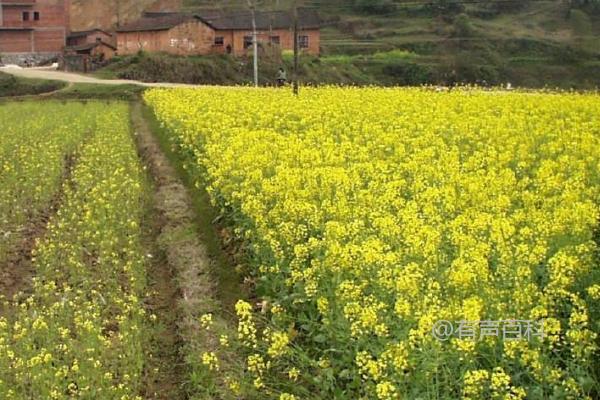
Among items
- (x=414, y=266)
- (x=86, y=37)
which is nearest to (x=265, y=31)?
(x=86, y=37)

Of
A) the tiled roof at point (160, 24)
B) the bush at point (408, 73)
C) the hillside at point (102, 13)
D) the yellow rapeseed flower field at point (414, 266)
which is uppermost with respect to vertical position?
A: the hillside at point (102, 13)

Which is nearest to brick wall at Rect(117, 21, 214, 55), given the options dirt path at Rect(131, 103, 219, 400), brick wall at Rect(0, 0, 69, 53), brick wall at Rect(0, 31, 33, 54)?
brick wall at Rect(0, 0, 69, 53)

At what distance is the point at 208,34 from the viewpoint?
61.6m

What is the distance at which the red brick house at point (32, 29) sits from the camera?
210 feet

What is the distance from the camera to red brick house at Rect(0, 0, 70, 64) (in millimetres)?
63969

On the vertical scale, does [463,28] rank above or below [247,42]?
above

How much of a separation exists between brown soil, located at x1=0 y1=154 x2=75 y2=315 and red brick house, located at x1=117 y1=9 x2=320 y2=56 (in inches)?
1906

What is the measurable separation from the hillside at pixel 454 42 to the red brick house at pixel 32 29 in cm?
A: 1950

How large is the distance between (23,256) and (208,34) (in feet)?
174

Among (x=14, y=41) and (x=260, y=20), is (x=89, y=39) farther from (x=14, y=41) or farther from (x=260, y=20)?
(x=260, y=20)

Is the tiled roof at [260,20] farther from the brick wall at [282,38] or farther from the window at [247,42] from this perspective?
the window at [247,42]

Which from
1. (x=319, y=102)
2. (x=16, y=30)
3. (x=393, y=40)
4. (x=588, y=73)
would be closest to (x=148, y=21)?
(x=16, y=30)

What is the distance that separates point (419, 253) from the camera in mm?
6453

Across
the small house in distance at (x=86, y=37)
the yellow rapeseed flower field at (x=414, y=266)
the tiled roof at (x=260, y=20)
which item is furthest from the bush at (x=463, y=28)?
the yellow rapeseed flower field at (x=414, y=266)
